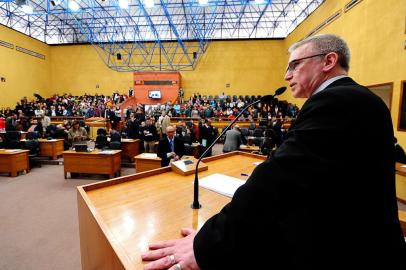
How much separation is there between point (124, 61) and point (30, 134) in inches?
464

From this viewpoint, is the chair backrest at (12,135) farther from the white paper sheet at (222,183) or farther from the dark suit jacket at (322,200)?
the dark suit jacket at (322,200)

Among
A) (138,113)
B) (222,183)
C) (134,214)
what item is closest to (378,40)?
(222,183)

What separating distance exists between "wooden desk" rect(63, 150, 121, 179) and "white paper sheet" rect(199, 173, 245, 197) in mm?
4875

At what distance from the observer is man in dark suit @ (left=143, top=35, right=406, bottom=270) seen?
0.69m

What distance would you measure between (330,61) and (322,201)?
59 centimetres

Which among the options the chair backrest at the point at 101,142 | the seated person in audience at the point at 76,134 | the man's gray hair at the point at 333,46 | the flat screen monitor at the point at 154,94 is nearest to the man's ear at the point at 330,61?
the man's gray hair at the point at 333,46

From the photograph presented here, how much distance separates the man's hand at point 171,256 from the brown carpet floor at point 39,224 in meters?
2.43

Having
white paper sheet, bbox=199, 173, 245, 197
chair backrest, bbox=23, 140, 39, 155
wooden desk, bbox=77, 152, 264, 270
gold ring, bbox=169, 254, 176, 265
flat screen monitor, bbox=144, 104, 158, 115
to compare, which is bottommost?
chair backrest, bbox=23, 140, 39, 155

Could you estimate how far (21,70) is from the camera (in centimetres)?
1622

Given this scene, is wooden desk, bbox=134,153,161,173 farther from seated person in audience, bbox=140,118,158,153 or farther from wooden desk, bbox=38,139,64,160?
wooden desk, bbox=38,139,64,160

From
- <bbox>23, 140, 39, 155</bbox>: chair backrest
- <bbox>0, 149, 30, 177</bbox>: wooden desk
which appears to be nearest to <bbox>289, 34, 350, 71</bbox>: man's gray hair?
<bbox>0, 149, 30, 177</bbox>: wooden desk

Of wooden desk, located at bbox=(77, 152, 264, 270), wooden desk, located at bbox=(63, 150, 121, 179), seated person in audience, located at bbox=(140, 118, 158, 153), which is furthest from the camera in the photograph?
seated person in audience, located at bbox=(140, 118, 158, 153)

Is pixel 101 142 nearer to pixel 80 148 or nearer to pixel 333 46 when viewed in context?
pixel 80 148

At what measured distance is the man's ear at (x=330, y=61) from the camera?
3.12 feet
